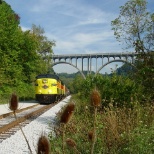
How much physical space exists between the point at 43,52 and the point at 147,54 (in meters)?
45.3

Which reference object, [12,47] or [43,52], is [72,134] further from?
[43,52]

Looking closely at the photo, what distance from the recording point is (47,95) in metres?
28.0

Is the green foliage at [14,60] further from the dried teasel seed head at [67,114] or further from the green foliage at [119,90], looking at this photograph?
the dried teasel seed head at [67,114]

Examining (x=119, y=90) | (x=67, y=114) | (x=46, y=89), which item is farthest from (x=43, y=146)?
(x=46, y=89)

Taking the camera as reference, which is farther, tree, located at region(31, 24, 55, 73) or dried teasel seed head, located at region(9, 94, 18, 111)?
tree, located at region(31, 24, 55, 73)

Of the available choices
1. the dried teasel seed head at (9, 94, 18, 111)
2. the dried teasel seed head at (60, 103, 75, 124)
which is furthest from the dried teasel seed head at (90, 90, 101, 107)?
the dried teasel seed head at (9, 94, 18, 111)

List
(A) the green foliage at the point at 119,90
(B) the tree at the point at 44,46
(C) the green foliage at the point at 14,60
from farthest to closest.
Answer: (B) the tree at the point at 44,46 → (C) the green foliage at the point at 14,60 → (A) the green foliage at the point at 119,90

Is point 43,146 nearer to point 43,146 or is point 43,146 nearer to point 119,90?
point 43,146

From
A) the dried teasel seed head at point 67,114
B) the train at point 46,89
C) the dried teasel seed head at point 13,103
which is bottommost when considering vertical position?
the train at point 46,89

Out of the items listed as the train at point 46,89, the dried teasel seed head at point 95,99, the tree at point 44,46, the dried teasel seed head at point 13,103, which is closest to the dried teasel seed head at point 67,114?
the dried teasel seed head at point 95,99

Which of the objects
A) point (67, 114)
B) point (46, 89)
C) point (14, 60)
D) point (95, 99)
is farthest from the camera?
point (14, 60)

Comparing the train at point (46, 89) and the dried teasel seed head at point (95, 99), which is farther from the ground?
the dried teasel seed head at point (95, 99)

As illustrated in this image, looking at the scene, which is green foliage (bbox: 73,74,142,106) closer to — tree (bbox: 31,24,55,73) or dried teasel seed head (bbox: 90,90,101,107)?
dried teasel seed head (bbox: 90,90,101,107)

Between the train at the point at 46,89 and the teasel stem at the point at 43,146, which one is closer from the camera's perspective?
the teasel stem at the point at 43,146
